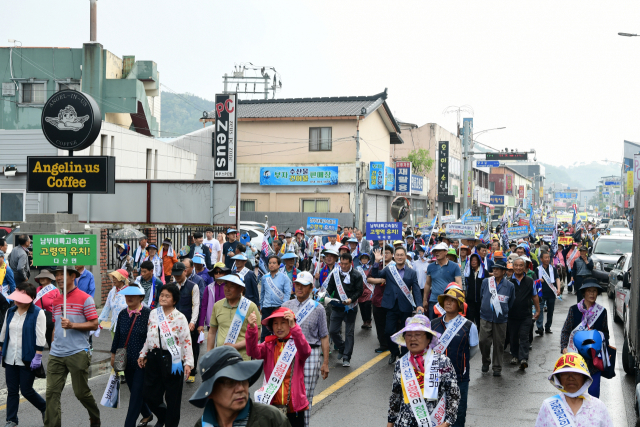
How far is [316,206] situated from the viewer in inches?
1344

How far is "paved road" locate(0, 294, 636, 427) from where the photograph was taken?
7371 mm

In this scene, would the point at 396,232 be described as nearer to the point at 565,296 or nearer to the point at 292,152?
the point at 565,296

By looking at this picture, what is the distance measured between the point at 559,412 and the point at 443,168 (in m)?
49.2

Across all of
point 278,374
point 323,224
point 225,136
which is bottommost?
point 278,374

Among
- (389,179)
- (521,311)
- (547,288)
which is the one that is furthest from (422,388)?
(389,179)

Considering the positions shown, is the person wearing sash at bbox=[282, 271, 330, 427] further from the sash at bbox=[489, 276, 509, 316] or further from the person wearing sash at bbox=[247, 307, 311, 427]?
the sash at bbox=[489, 276, 509, 316]

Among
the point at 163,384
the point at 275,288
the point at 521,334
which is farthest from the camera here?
the point at 521,334

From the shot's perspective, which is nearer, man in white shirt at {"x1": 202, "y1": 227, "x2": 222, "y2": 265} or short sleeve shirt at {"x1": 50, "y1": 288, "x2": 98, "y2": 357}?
short sleeve shirt at {"x1": 50, "y1": 288, "x2": 98, "y2": 357}

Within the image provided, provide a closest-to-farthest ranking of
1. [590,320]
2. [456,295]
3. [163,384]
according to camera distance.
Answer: [456,295], [163,384], [590,320]

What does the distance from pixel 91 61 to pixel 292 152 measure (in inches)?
468

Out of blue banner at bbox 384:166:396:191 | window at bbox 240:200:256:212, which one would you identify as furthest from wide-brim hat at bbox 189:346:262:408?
blue banner at bbox 384:166:396:191

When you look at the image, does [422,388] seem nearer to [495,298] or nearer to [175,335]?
[175,335]

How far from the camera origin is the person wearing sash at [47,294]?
7512 mm

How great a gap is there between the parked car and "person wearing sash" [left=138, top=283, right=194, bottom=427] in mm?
16969
